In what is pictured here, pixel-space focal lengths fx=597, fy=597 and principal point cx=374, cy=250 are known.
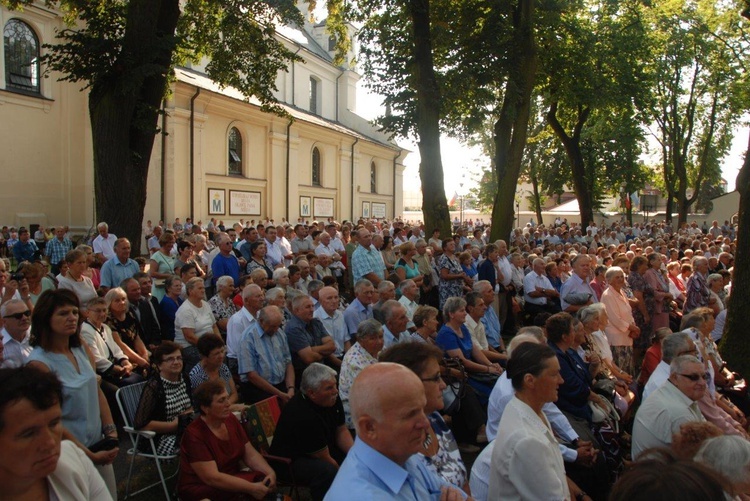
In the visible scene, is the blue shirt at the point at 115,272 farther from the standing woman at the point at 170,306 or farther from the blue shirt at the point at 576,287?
the blue shirt at the point at 576,287

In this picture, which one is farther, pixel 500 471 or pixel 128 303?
pixel 128 303

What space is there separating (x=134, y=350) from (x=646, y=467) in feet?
20.1

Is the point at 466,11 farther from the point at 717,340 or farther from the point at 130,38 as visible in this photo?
the point at 717,340

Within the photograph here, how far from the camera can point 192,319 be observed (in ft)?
22.7

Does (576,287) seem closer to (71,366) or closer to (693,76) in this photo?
(71,366)

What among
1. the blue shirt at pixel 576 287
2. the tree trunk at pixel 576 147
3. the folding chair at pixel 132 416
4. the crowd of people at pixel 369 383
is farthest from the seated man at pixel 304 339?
the tree trunk at pixel 576 147

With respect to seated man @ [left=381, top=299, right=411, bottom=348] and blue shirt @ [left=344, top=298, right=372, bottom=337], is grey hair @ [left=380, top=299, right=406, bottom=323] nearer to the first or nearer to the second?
seated man @ [left=381, top=299, right=411, bottom=348]

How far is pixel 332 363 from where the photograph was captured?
7039 mm

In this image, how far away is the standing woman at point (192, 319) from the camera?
686cm

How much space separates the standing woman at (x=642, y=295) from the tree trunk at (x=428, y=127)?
5.66 m

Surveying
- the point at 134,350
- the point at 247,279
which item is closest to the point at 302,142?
the point at 247,279

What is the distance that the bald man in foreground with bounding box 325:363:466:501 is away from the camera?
7.03 ft

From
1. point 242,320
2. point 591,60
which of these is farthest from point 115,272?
point 591,60

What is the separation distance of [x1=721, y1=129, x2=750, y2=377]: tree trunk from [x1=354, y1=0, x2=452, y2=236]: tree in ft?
25.0
